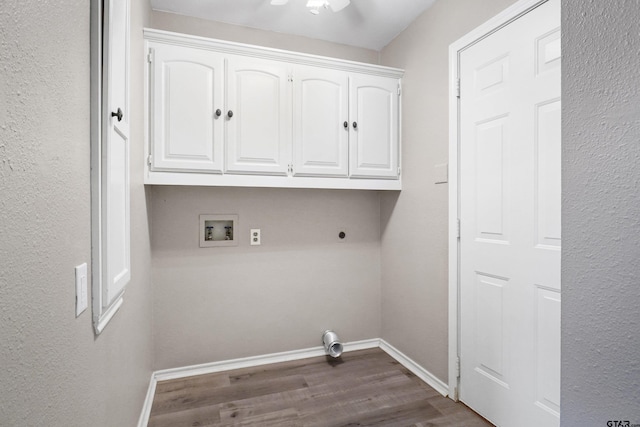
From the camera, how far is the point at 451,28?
2002mm

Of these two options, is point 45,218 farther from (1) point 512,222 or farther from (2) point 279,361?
(2) point 279,361

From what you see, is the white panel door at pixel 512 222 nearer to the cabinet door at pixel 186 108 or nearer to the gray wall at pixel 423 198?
the gray wall at pixel 423 198

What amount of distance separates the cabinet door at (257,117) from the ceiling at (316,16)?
40 cm

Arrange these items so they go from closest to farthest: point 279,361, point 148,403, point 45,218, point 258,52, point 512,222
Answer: point 45,218, point 512,222, point 148,403, point 258,52, point 279,361

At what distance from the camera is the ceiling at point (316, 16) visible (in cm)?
213

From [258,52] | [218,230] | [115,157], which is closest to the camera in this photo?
[115,157]

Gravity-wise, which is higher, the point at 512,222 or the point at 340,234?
the point at 512,222

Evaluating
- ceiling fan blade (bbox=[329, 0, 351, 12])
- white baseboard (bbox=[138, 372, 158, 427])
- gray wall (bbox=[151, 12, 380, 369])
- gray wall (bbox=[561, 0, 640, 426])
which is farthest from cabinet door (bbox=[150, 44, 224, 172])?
gray wall (bbox=[561, 0, 640, 426])

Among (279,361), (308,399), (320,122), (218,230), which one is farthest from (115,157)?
(279,361)

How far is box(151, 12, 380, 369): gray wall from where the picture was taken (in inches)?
88.3

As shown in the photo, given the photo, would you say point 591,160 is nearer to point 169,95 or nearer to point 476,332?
point 476,332

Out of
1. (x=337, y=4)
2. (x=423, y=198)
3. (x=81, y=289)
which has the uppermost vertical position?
(x=337, y=4)

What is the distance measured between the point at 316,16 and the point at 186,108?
1146 mm

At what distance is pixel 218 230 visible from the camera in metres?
2.36
